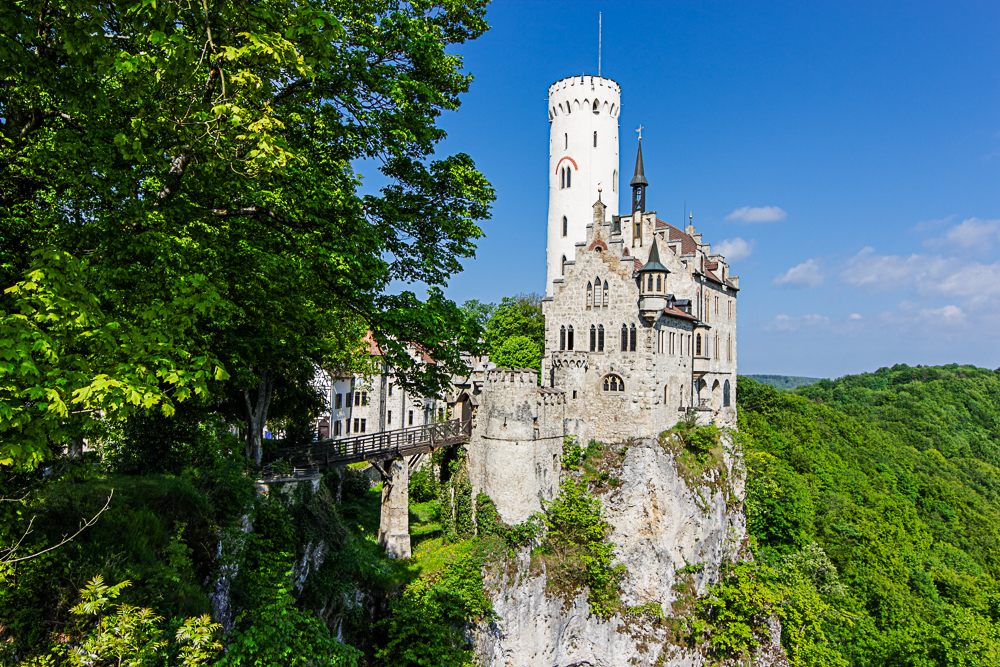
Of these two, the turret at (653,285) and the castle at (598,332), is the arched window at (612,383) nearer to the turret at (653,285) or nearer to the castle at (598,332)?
the castle at (598,332)

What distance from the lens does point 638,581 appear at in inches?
1286

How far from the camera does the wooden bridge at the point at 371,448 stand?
75.2 ft

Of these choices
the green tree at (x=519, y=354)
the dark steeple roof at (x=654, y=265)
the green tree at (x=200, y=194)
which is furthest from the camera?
the green tree at (x=519, y=354)

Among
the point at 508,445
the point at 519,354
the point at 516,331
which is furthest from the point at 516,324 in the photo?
the point at 508,445

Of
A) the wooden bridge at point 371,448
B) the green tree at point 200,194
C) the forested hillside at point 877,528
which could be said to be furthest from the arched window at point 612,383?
the green tree at point 200,194

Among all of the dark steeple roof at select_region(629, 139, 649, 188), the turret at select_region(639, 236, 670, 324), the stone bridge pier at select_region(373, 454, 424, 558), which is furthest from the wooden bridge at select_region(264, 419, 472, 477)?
the dark steeple roof at select_region(629, 139, 649, 188)

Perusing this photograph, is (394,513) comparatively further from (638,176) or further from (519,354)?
(638,176)

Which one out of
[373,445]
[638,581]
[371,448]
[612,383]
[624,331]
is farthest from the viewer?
[612,383]

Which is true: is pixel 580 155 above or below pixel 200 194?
above

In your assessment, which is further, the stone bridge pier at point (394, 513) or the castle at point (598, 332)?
the castle at point (598, 332)

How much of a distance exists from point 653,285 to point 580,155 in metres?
13.7

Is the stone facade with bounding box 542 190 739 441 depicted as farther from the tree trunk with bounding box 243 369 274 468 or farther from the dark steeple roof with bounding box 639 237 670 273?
the tree trunk with bounding box 243 369 274 468

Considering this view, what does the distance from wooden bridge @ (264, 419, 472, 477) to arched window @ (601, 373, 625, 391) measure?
9.80m

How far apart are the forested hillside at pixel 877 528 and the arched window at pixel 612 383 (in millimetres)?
14218
